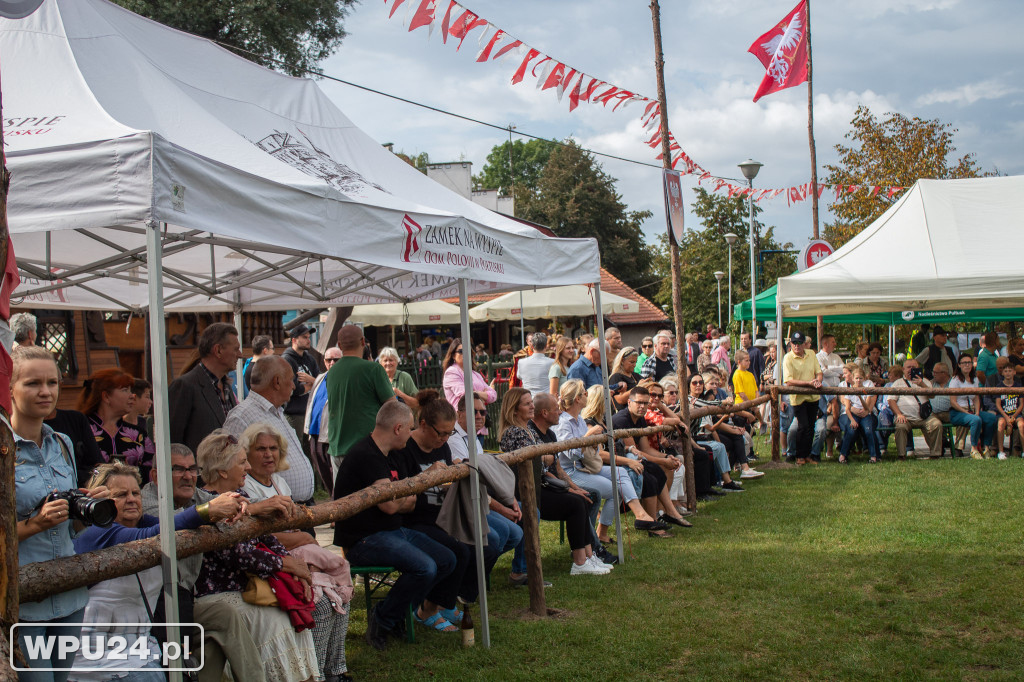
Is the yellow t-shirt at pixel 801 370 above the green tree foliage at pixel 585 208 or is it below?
below

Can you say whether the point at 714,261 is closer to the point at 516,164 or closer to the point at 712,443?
the point at 516,164

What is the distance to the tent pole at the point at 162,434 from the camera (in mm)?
3379

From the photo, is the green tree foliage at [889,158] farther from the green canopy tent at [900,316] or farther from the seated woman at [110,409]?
the seated woman at [110,409]

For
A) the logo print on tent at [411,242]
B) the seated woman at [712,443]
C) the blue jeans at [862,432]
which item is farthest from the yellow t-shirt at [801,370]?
the logo print on tent at [411,242]

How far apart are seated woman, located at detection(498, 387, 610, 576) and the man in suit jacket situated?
2323 millimetres

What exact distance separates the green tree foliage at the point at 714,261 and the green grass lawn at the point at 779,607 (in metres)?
43.6

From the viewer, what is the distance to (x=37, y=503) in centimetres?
330

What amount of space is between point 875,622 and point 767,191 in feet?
49.2

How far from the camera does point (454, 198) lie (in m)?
6.75

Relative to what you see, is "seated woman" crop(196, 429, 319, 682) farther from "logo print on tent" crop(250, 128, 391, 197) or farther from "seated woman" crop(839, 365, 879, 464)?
"seated woman" crop(839, 365, 879, 464)

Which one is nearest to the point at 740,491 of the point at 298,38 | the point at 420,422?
the point at 420,422

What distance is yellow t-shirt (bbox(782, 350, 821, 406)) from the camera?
43.5 ft

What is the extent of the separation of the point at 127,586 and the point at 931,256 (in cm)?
1226

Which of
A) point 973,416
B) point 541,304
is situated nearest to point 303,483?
point 973,416
